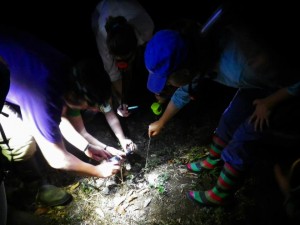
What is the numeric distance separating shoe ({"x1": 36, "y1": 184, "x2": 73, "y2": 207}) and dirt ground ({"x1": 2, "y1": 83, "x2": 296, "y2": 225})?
2.9 inches

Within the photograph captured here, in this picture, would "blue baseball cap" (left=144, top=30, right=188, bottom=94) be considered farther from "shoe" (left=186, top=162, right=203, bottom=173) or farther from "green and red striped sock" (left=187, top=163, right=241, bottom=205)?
"shoe" (left=186, top=162, right=203, bottom=173)

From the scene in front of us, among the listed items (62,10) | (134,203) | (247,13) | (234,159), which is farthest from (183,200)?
(62,10)

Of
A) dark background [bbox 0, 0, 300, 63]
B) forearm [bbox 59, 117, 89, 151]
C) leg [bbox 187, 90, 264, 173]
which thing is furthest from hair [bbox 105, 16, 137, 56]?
dark background [bbox 0, 0, 300, 63]

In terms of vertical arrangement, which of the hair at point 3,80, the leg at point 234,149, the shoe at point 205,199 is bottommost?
the shoe at point 205,199

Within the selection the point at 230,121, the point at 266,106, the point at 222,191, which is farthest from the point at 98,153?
the point at 266,106

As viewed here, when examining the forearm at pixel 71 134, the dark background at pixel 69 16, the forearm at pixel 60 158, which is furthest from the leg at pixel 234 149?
the dark background at pixel 69 16

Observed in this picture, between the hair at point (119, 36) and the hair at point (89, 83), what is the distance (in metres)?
0.89

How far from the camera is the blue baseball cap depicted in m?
2.20

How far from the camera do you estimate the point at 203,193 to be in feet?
10.9

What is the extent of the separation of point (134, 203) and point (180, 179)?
2.32 feet

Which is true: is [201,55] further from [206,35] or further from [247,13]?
[247,13]

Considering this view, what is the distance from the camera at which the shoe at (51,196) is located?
11.0 feet

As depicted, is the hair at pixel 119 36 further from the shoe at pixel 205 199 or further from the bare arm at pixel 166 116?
the shoe at pixel 205 199

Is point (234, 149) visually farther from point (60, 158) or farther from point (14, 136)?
point (14, 136)
